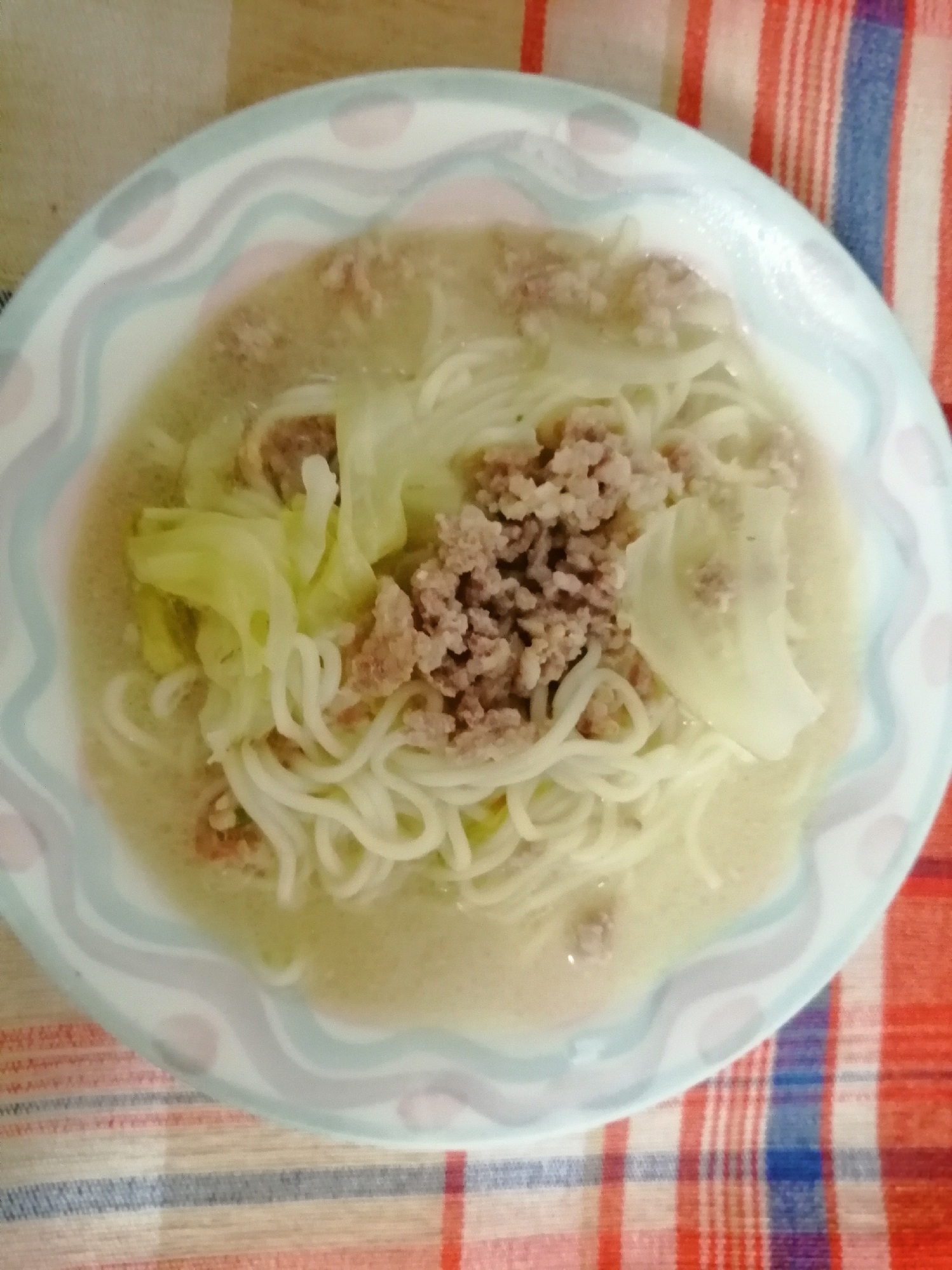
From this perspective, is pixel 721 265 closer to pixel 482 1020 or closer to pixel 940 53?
pixel 940 53

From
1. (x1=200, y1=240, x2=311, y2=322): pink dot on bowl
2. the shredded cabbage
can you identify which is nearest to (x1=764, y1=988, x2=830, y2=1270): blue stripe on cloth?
the shredded cabbage

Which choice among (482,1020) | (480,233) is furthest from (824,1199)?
(480,233)

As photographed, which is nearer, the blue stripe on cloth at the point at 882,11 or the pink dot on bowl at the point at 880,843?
the pink dot on bowl at the point at 880,843

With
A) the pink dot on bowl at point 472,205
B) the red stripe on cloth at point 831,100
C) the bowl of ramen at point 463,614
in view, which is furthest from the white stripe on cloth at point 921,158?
the pink dot on bowl at point 472,205

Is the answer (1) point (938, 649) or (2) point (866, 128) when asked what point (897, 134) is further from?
(1) point (938, 649)

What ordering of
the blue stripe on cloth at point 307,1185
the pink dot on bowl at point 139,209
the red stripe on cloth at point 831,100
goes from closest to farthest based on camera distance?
the pink dot on bowl at point 139,209 < the blue stripe on cloth at point 307,1185 < the red stripe on cloth at point 831,100

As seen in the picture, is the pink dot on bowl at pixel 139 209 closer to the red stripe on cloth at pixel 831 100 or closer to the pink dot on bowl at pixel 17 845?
the pink dot on bowl at pixel 17 845

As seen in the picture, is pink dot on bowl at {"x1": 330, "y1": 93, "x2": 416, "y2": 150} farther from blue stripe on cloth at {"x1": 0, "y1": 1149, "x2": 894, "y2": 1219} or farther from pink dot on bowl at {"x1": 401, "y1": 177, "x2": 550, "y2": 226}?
blue stripe on cloth at {"x1": 0, "y1": 1149, "x2": 894, "y2": 1219}

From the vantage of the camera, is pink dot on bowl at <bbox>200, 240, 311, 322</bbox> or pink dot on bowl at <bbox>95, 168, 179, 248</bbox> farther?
pink dot on bowl at <bbox>200, 240, 311, 322</bbox>
